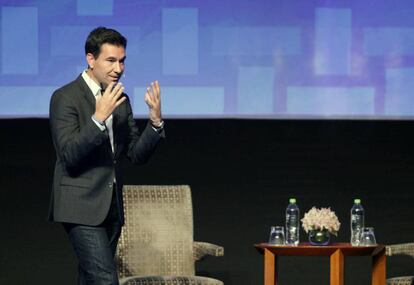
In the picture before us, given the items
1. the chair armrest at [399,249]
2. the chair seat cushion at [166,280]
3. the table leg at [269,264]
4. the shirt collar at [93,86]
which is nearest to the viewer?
the shirt collar at [93,86]

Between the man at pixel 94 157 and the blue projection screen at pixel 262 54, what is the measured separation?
87.5 inches

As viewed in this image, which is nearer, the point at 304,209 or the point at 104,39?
the point at 104,39

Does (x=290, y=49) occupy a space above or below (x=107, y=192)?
above

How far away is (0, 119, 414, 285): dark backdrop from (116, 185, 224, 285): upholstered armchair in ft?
2.59

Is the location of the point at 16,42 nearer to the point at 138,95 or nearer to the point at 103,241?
the point at 138,95

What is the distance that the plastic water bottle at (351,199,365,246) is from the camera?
485cm

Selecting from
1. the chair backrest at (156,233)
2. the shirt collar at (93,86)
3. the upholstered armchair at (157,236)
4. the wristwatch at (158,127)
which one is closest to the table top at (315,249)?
the upholstered armchair at (157,236)

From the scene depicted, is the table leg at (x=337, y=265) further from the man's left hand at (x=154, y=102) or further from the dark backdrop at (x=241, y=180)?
the man's left hand at (x=154, y=102)

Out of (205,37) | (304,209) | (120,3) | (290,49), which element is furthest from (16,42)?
(304,209)

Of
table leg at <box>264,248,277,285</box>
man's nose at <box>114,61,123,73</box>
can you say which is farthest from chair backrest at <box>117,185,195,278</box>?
man's nose at <box>114,61,123,73</box>

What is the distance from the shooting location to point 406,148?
5871 millimetres

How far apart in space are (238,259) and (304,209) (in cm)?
52

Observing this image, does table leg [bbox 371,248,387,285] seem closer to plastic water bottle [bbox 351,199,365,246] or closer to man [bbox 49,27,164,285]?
plastic water bottle [bbox 351,199,365,246]

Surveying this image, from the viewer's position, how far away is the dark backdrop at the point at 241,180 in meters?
5.80
